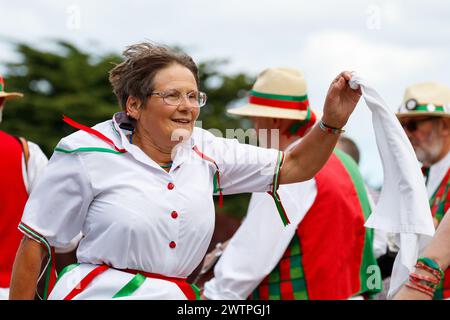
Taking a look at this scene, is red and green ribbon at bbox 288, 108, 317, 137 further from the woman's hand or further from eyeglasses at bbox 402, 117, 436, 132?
the woman's hand

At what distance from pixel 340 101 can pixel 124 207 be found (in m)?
0.94

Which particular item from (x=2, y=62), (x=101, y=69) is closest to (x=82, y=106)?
(x=101, y=69)

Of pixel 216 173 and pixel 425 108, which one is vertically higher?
pixel 216 173

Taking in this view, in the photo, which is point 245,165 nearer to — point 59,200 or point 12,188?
point 59,200

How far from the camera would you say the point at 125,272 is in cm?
324

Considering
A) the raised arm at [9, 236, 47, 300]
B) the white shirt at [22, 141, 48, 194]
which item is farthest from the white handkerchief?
the white shirt at [22, 141, 48, 194]

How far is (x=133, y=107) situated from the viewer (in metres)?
3.46

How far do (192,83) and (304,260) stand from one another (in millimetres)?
1612

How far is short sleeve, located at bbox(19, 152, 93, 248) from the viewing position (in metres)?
3.23

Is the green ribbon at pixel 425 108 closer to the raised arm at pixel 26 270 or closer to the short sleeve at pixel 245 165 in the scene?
the short sleeve at pixel 245 165

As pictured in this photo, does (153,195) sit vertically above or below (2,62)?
above

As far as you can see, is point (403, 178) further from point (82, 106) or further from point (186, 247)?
point (82, 106)

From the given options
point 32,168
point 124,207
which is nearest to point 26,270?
point 124,207

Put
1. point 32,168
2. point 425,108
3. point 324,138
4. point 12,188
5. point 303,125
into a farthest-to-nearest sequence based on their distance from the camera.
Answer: point 425,108 → point 303,125 → point 32,168 → point 12,188 → point 324,138
